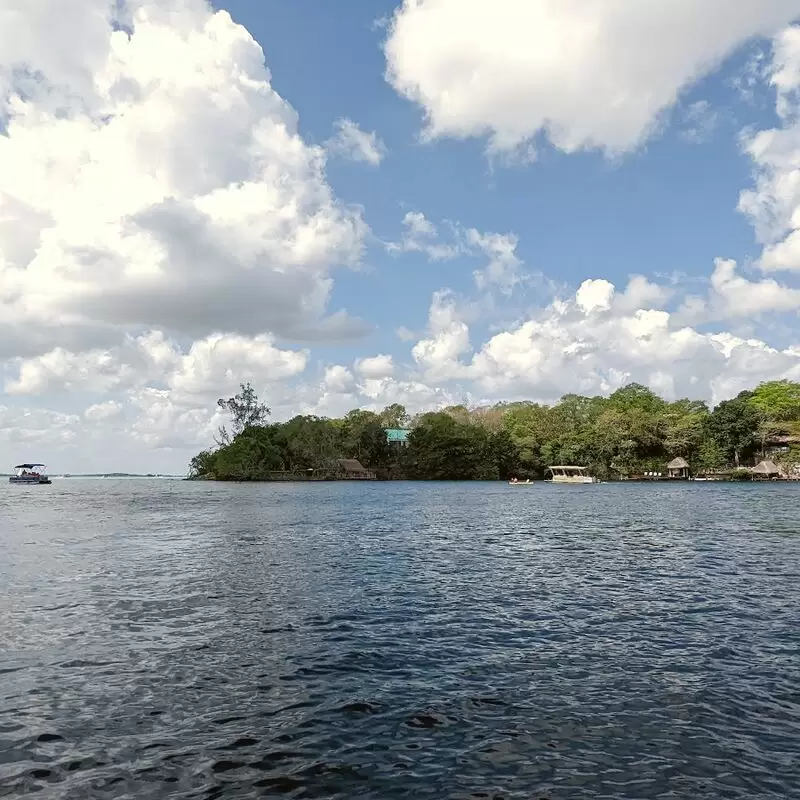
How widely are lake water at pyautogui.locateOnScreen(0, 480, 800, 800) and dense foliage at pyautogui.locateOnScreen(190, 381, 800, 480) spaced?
124 m

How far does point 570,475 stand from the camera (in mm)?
153375

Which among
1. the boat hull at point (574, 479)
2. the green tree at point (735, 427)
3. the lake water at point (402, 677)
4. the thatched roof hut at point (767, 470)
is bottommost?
the lake water at point (402, 677)

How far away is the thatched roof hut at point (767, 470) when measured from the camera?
134 m

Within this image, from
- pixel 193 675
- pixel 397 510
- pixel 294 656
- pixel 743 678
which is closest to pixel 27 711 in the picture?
pixel 193 675

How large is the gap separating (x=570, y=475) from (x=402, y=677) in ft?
479

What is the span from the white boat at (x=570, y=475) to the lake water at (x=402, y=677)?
365ft

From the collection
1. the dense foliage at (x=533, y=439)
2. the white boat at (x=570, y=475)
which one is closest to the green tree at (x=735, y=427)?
the dense foliage at (x=533, y=439)

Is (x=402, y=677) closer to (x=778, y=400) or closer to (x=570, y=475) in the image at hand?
(x=570, y=475)

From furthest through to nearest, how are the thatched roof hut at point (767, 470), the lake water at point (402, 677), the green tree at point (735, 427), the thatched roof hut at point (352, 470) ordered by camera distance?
1. the thatched roof hut at point (352, 470)
2. the green tree at point (735, 427)
3. the thatched roof hut at point (767, 470)
4. the lake water at point (402, 677)

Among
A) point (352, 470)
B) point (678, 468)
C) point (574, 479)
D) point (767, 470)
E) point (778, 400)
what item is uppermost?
point (778, 400)

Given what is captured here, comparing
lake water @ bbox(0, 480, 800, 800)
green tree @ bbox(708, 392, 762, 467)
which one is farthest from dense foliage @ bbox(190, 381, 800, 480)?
lake water @ bbox(0, 480, 800, 800)

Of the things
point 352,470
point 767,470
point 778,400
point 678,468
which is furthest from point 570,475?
point 352,470

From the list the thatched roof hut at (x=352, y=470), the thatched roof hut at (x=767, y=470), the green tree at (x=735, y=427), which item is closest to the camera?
the thatched roof hut at (x=767, y=470)

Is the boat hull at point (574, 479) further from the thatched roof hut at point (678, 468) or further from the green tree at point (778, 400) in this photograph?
the green tree at point (778, 400)
